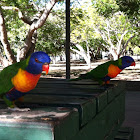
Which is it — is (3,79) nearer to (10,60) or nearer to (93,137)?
(93,137)

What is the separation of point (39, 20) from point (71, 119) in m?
5.23

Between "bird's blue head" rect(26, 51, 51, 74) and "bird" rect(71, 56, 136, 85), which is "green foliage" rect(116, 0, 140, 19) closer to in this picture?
"bird" rect(71, 56, 136, 85)

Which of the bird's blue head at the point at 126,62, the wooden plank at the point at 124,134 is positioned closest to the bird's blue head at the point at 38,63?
the bird's blue head at the point at 126,62

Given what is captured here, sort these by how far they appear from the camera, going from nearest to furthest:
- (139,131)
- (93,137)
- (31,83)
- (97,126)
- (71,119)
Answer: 1. (71,119)
2. (31,83)
3. (93,137)
4. (97,126)
5. (139,131)

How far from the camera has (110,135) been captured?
204 centimetres

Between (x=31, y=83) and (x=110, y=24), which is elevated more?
(x=110, y=24)

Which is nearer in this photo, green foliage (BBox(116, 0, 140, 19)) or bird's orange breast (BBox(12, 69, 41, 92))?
bird's orange breast (BBox(12, 69, 41, 92))

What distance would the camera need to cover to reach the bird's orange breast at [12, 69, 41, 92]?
1.14m

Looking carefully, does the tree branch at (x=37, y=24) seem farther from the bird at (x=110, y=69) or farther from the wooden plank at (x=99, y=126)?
the wooden plank at (x=99, y=126)

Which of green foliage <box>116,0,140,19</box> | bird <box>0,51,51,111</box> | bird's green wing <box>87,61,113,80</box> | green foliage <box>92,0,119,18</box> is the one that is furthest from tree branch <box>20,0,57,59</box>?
bird <box>0,51,51,111</box>

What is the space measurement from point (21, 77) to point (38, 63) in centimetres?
11

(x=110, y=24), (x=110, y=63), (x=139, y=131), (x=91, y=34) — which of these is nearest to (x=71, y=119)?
(x=110, y=63)

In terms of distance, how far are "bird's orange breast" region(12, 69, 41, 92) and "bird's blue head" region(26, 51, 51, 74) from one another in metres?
0.03

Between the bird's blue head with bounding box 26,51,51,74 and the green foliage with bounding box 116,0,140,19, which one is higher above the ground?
the green foliage with bounding box 116,0,140,19
